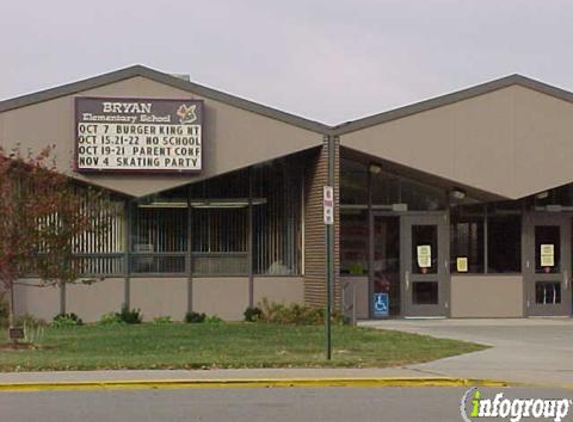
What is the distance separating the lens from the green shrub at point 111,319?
27.8 metres

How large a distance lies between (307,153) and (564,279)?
766 centimetres

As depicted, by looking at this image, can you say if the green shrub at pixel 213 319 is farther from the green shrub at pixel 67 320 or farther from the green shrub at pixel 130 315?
the green shrub at pixel 67 320

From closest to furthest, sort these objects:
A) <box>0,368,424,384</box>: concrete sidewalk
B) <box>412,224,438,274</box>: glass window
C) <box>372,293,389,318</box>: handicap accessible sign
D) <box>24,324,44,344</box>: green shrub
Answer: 1. <box>0,368,424,384</box>: concrete sidewalk
2. <box>24,324,44,344</box>: green shrub
3. <box>372,293,389,318</box>: handicap accessible sign
4. <box>412,224,438,274</box>: glass window

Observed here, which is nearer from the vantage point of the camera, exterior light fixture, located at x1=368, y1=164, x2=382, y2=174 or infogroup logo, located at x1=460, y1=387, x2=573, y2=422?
infogroup logo, located at x1=460, y1=387, x2=573, y2=422

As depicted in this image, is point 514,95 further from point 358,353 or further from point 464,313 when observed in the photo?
point 358,353

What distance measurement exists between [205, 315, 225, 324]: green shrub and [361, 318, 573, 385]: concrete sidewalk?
3602mm

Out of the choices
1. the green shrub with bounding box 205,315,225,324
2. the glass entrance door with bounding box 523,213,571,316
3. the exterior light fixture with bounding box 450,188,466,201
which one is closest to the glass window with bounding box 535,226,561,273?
the glass entrance door with bounding box 523,213,571,316

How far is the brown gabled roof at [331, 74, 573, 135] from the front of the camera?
2762 cm

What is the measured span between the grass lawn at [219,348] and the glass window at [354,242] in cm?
396

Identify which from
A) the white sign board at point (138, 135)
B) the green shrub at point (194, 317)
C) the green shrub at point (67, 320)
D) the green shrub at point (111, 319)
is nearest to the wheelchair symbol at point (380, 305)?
the green shrub at point (194, 317)

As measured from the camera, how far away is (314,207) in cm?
2852

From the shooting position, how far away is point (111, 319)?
27969 mm

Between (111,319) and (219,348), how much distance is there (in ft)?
26.6

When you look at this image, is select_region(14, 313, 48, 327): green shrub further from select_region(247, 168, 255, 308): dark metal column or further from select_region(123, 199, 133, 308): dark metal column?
select_region(247, 168, 255, 308): dark metal column
